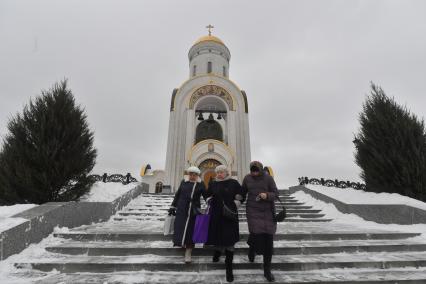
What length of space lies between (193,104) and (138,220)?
13.2 metres

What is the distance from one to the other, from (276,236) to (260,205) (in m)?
1.91

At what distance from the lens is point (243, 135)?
19375mm

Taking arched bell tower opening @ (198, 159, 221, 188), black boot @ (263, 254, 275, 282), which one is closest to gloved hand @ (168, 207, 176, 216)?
black boot @ (263, 254, 275, 282)

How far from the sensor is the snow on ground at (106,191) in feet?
24.5

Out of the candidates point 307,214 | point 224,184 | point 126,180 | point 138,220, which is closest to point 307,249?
point 224,184

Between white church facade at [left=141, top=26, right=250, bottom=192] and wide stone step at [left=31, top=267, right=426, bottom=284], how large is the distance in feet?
43.5

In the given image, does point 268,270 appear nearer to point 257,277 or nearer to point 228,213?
point 257,277

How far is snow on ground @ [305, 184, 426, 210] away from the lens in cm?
710

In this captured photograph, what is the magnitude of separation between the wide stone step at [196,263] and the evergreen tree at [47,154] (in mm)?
2966

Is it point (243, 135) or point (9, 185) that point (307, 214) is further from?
point (243, 135)

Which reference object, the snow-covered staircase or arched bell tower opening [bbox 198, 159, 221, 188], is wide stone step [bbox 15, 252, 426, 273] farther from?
arched bell tower opening [bbox 198, 159, 221, 188]

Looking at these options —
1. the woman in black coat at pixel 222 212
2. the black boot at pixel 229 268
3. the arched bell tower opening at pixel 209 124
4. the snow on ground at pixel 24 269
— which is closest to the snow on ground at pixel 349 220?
the woman in black coat at pixel 222 212

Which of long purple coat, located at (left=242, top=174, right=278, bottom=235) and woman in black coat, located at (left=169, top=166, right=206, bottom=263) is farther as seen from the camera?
woman in black coat, located at (left=169, top=166, right=206, bottom=263)

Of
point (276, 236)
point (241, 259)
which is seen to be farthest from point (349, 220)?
point (241, 259)
